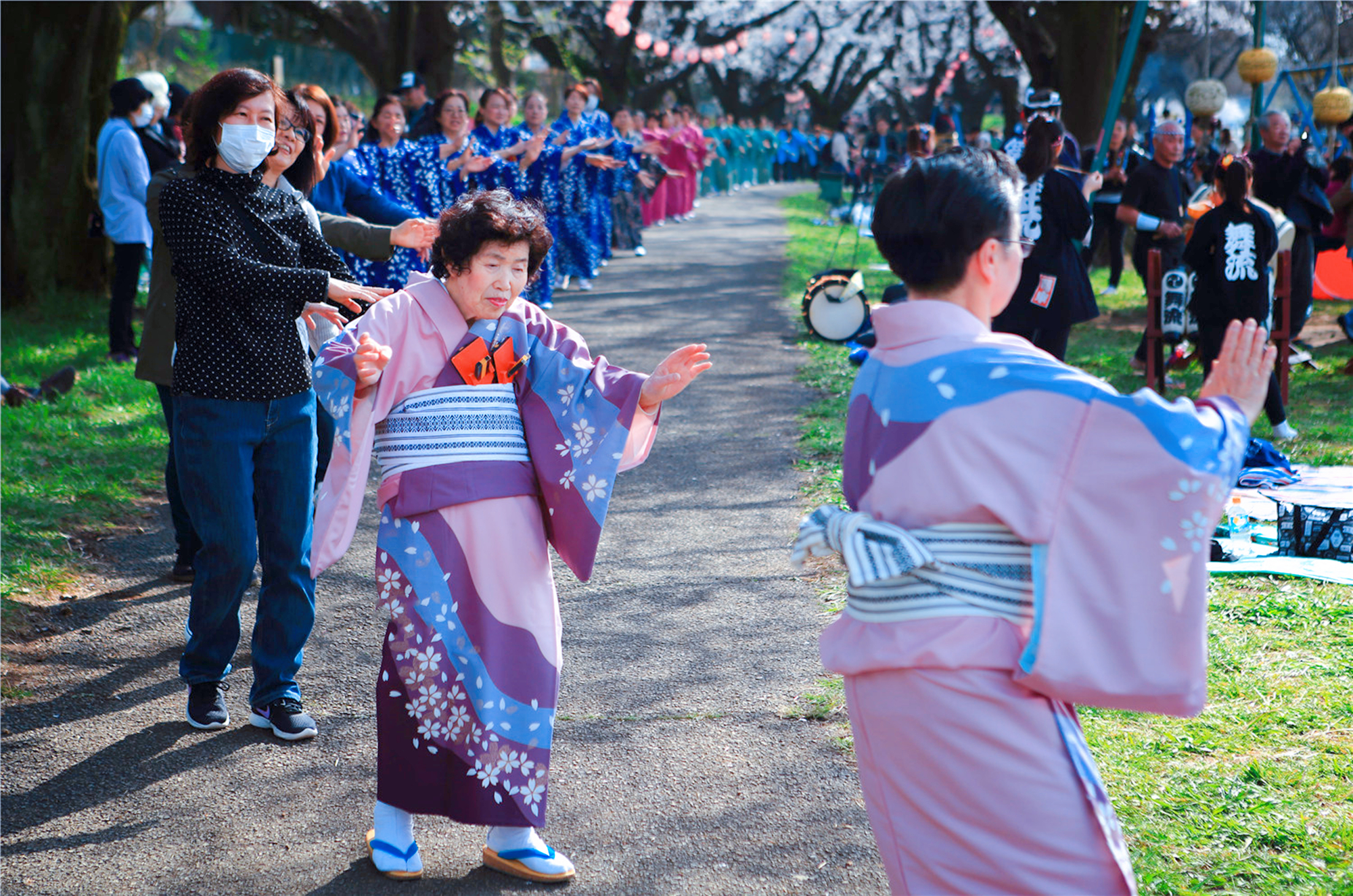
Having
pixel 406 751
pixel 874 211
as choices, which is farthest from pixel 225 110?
pixel 874 211

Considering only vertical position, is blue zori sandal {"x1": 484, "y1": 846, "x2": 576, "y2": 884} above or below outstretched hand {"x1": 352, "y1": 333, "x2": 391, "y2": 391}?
below

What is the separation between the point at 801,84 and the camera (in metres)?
48.1

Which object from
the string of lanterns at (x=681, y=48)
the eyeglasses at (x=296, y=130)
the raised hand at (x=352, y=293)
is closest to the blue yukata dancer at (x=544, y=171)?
the eyeglasses at (x=296, y=130)

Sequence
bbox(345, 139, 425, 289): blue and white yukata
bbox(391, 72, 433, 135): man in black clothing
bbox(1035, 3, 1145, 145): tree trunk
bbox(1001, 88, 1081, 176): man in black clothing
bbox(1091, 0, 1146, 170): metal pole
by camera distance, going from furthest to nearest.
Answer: bbox(1035, 3, 1145, 145): tree trunk < bbox(391, 72, 433, 135): man in black clothing < bbox(1091, 0, 1146, 170): metal pole < bbox(1001, 88, 1081, 176): man in black clothing < bbox(345, 139, 425, 289): blue and white yukata

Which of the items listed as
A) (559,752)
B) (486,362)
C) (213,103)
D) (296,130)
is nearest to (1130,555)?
(486,362)

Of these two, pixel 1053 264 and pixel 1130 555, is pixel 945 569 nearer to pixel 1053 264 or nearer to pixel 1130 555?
pixel 1130 555

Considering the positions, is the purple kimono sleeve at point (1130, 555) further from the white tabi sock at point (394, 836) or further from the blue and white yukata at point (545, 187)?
the blue and white yukata at point (545, 187)

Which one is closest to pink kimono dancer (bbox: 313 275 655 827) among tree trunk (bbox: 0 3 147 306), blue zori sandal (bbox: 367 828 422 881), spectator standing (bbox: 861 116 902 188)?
blue zori sandal (bbox: 367 828 422 881)

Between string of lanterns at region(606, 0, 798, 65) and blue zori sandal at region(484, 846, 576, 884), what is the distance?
3261 centimetres

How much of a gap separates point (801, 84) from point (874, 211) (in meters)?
48.3

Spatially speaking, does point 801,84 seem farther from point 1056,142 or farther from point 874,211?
Answer: point 874,211

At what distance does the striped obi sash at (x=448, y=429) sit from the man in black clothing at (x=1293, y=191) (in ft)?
25.2

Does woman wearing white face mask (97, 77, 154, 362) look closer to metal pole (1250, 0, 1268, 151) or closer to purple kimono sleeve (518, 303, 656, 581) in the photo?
purple kimono sleeve (518, 303, 656, 581)

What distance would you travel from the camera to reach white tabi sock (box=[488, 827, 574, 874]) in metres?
2.81
